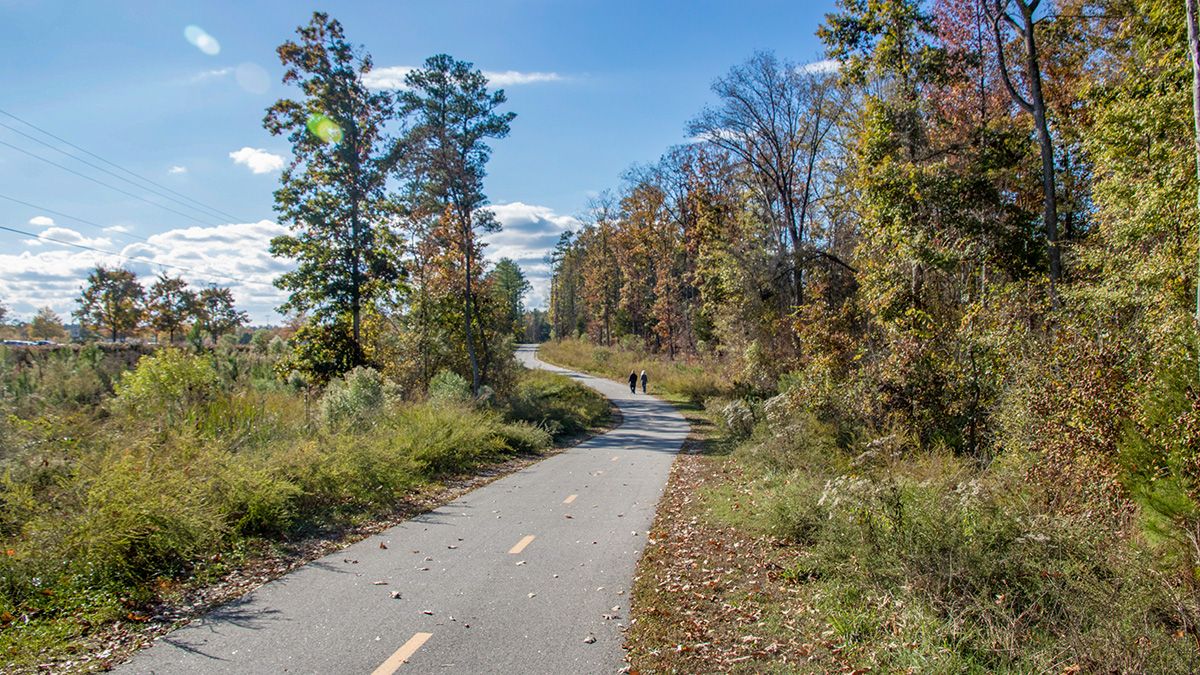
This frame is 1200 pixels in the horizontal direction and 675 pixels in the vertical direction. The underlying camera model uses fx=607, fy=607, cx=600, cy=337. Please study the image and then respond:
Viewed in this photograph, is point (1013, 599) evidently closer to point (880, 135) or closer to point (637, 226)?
point (880, 135)

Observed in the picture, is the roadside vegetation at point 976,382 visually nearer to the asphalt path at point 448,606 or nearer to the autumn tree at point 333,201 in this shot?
the asphalt path at point 448,606

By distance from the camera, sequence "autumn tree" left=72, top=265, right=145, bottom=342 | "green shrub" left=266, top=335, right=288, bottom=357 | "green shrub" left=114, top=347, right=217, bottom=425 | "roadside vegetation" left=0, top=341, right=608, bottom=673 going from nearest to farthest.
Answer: "roadside vegetation" left=0, top=341, right=608, bottom=673, "green shrub" left=114, top=347, right=217, bottom=425, "green shrub" left=266, top=335, right=288, bottom=357, "autumn tree" left=72, top=265, right=145, bottom=342

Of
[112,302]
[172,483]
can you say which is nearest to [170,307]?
[112,302]

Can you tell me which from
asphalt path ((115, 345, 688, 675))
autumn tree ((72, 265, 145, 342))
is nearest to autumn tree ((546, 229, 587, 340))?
autumn tree ((72, 265, 145, 342))

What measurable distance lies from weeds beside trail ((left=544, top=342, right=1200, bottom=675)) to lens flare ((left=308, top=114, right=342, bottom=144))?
808 inches

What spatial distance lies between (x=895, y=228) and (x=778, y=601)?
37.7 ft

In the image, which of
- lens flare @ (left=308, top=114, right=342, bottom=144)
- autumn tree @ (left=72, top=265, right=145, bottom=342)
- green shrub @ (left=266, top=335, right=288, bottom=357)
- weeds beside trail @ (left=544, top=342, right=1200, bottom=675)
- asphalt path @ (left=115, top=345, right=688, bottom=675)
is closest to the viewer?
weeds beside trail @ (left=544, top=342, right=1200, bottom=675)

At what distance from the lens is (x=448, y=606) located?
212 inches

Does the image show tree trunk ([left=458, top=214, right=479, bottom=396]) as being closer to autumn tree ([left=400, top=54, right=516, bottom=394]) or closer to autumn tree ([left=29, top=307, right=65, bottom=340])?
autumn tree ([left=400, top=54, right=516, bottom=394])

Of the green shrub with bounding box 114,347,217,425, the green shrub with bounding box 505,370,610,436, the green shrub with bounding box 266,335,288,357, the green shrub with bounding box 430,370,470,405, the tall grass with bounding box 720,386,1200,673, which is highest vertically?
the green shrub with bounding box 266,335,288,357

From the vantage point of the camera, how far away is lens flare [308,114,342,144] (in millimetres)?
22250

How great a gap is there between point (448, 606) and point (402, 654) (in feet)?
3.09

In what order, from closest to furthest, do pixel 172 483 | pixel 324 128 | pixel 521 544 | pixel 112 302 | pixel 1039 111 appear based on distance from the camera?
pixel 172 483, pixel 521 544, pixel 1039 111, pixel 324 128, pixel 112 302

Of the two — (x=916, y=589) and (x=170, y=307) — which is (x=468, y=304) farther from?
(x=170, y=307)
